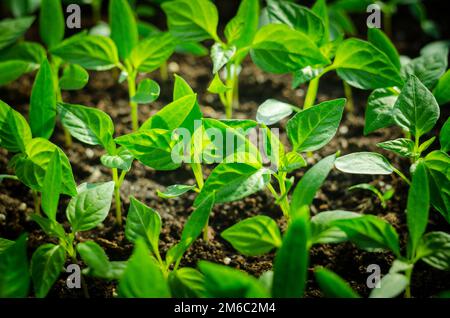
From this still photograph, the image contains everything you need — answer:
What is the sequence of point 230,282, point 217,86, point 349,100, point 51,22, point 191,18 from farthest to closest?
point 349,100
point 51,22
point 191,18
point 217,86
point 230,282

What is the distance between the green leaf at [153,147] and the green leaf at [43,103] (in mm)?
220

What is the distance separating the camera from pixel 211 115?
4.70ft

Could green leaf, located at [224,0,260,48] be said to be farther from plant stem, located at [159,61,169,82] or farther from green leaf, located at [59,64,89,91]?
plant stem, located at [159,61,169,82]

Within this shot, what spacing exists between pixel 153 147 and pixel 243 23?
0.37 m

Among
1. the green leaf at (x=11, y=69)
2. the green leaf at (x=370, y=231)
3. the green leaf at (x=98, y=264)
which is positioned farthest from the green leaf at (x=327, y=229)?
the green leaf at (x=11, y=69)

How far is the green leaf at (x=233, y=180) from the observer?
34.0 inches

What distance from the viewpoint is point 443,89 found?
42.9 inches

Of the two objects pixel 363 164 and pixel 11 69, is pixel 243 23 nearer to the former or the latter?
pixel 363 164

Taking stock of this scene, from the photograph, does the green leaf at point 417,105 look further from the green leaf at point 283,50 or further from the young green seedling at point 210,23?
the young green seedling at point 210,23

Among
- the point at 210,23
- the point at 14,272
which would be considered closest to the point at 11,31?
the point at 210,23

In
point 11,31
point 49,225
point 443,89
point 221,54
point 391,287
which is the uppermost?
point 11,31

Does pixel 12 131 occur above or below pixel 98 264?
above
